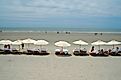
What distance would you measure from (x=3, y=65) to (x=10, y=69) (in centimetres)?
183

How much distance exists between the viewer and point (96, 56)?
25.3 metres

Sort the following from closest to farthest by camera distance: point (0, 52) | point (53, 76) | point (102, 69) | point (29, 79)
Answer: point (29, 79) → point (53, 76) → point (102, 69) → point (0, 52)

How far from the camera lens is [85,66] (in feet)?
61.9

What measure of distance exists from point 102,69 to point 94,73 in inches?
67.2

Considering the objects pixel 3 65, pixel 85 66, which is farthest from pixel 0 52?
pixel 85 66

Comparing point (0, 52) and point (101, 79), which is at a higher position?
point (0, 52)

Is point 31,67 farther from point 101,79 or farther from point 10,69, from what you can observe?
point 101,79

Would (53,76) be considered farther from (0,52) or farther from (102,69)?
(0,52)

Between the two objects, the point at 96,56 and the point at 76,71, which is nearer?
the point at 76,71

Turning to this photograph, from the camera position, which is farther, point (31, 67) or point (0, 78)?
point (31, 67)

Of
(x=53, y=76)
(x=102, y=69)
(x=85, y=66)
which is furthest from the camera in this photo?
(x=85, y=66)

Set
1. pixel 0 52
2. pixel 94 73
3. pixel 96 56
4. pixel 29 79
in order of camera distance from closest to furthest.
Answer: pixel 29 79 < pixel 94 73 < pixel 96 56 < pixel 0 52

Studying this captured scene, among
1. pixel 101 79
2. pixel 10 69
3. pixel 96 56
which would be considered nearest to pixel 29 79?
pixel 10 69

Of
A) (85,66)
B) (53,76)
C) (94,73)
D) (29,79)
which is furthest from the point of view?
(85,66)
